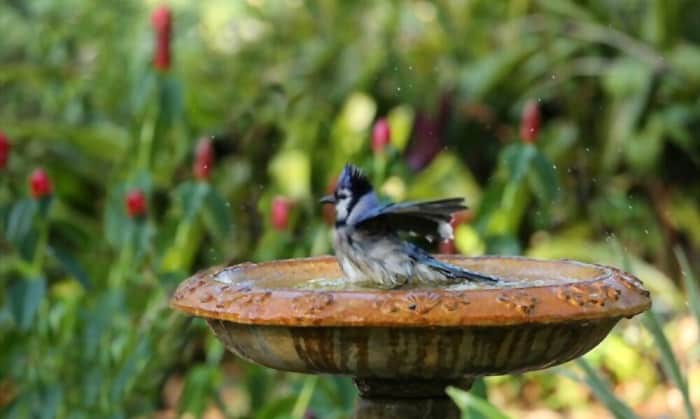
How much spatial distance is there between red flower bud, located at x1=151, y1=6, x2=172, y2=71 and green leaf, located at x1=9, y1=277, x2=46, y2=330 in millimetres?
879

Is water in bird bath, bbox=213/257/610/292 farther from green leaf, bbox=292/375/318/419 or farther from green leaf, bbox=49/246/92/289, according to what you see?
green leaf, bbox=49/246/92/289

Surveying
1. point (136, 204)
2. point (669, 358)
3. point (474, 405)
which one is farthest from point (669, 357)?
point (136, 204)

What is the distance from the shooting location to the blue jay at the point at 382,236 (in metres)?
2.55

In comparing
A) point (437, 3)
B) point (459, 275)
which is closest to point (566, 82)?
point (437, 3)

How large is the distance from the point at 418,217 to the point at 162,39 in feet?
6.52

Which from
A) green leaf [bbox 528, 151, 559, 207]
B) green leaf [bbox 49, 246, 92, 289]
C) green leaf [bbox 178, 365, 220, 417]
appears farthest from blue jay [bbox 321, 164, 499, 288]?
green leaf [bbox 49, 246, 92, 289]

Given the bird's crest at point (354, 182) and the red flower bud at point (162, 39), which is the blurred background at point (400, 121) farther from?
the bird's crest at point (354, 182)

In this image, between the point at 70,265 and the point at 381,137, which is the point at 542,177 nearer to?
the point at 381,137

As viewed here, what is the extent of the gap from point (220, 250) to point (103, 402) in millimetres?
1285

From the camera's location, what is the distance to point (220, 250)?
16.7 feet

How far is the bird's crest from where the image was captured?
9.09 ft

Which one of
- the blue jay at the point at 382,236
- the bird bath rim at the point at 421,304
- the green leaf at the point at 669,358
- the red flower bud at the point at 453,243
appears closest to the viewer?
the bird bath rim at the point at 421,304

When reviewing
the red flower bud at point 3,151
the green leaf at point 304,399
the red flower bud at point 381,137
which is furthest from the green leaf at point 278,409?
the red flower bud at point 3,151

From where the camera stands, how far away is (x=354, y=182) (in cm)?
277
